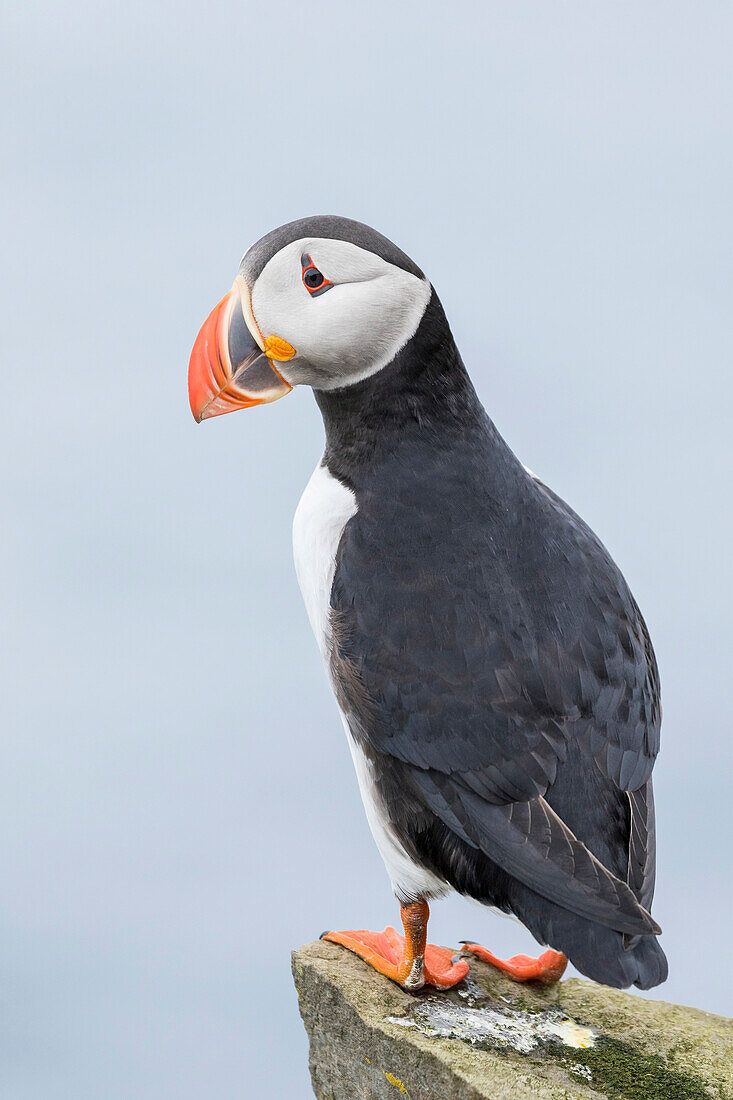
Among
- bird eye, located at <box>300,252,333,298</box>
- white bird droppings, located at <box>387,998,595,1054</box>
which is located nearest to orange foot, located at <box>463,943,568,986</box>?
white bird droppings, located at <box>387,998,595,1054</box>

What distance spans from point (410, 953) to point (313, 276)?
73.5 inches

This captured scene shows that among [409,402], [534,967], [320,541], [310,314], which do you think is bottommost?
[534,967]

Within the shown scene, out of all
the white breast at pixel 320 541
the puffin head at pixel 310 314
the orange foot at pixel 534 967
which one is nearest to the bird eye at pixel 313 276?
the puffin head at pixel 310 314

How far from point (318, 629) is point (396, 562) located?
1.06 feet

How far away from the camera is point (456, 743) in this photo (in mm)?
3213

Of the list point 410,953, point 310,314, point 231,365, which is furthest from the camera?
point 410,953

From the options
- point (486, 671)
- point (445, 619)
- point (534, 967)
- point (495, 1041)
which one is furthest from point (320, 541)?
point (534, 967)

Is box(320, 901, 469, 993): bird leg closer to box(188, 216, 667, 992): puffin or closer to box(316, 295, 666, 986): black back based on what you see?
box(188, 216, 667, 992): puffin

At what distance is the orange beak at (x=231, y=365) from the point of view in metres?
3.46

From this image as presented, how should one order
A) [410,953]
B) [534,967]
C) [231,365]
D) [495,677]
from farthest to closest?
[534,967], [410,953], [231,365], [495,677]

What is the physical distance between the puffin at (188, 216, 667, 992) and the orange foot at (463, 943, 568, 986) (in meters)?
0.52

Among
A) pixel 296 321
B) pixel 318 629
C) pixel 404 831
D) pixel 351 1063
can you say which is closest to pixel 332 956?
pixel 351 1063

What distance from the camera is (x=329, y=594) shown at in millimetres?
3449

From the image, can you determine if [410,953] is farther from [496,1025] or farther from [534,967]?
[534,967]
